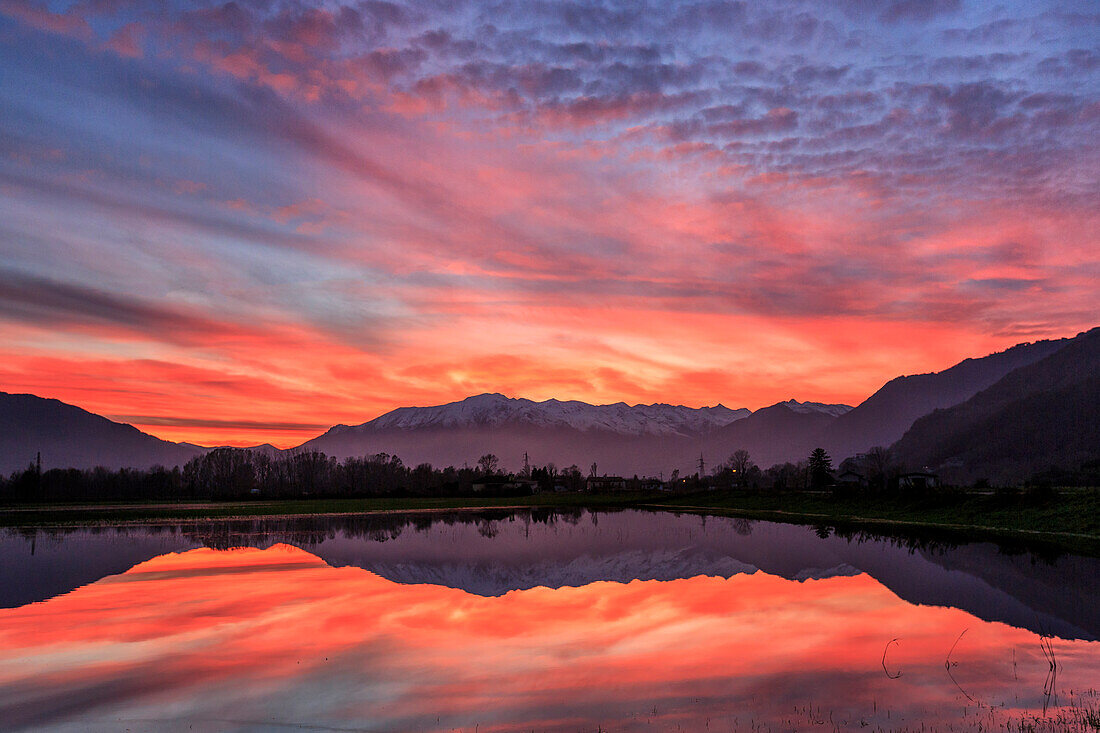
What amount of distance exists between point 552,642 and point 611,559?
22.0m

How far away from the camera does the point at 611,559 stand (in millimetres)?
42844

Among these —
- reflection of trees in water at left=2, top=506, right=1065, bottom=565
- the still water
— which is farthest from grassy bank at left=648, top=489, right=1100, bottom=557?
the still water

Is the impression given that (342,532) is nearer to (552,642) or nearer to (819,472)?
(552,642)

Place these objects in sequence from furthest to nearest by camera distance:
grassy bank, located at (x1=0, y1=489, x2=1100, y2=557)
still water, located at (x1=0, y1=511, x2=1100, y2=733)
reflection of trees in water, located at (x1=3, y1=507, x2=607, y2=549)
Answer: reflection of trees in water, located at (x1=3, y1=507, x2=607, y2=549) < grassy bank, located at (x1=0, y1=489, x2=1100, y2=557) < still water, located at (x1=0, y1=511, x2=1100, y2=733)

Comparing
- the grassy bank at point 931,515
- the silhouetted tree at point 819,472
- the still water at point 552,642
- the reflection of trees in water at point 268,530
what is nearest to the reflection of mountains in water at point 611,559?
the reflection of trees in water at point 268,530

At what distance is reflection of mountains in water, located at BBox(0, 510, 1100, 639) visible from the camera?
28625 mm

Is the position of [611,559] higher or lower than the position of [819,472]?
lower

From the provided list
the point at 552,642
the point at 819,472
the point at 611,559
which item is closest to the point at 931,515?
the point at 611,559

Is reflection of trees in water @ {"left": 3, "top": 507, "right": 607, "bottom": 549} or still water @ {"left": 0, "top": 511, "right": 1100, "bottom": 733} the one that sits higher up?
still water @ {"left": 0, "top": 511, "right": 1100, "bottom": 733}

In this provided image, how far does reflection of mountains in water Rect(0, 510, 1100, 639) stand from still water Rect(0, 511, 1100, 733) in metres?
0.32

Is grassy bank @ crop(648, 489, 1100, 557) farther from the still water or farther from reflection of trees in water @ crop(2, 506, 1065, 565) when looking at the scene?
the still water

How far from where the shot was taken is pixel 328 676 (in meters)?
17.6

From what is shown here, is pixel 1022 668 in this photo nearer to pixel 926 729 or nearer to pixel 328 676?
pixel 926 729

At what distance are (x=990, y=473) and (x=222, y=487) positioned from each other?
220780 millimetres
